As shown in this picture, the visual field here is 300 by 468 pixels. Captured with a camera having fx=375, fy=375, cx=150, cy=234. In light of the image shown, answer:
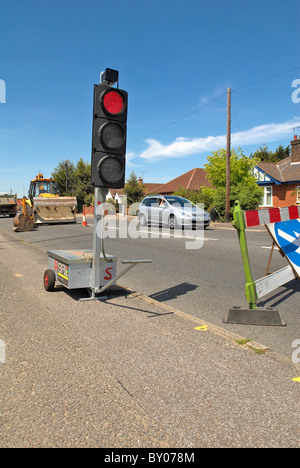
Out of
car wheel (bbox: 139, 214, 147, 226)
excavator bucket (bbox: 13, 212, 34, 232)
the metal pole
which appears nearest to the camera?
the metal pole

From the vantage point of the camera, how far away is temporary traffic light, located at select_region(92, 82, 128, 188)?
4.80m

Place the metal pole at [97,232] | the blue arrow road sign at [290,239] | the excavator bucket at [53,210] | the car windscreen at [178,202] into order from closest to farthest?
1. the metal pole at [97,232]
2. the blue arrow road sign at [290,239]
3. the car windscreen at [178,202]
4. the excavator bucket at [53,210]

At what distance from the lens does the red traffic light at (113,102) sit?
484cm

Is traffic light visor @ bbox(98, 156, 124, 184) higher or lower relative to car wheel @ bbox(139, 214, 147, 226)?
higher

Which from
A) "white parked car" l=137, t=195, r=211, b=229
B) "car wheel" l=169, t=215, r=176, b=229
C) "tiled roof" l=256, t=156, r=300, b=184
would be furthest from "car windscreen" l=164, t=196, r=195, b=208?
"tiled roof" l=256, t=156, r=300, b=184

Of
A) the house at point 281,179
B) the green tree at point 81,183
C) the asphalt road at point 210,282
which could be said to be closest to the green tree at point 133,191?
the green tree at point 81,183

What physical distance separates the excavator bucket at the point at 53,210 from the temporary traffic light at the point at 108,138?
1800 cm

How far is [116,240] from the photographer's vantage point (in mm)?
13805

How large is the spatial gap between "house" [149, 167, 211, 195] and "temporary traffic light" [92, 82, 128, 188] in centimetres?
5042

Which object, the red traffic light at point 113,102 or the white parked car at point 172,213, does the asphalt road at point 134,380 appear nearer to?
the red traffic light at point 113,102

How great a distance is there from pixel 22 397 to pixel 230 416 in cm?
142

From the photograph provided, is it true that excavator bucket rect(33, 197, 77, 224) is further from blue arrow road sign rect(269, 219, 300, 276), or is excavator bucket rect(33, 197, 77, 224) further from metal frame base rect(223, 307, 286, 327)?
metal frame base rect(223, 307, 286, 327)

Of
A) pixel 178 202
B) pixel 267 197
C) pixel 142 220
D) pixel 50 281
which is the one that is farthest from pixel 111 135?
pixel 267 197

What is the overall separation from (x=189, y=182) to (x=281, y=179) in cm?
2485
